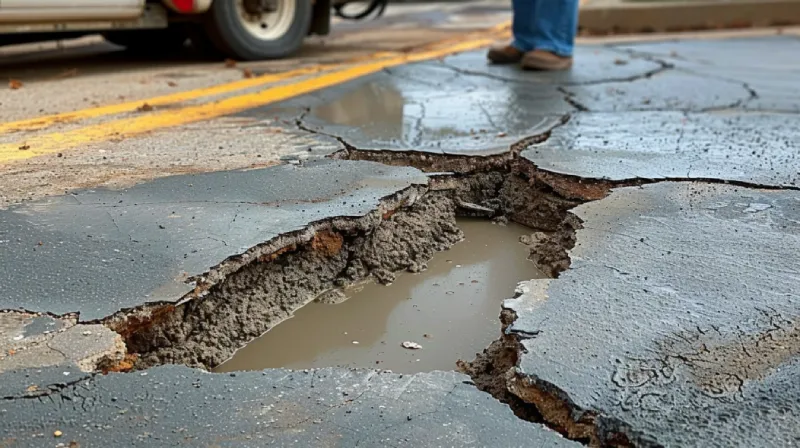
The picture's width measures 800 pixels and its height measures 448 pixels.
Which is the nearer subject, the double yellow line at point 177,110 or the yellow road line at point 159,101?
the double yellow line at point 177,110

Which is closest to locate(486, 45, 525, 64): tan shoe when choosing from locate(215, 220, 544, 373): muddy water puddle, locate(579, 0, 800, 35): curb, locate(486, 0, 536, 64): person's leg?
locate(486, 0, 536, 64): person's leg

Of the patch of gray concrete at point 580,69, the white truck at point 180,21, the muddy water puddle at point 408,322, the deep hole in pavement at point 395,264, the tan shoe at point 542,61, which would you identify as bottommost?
the muddy water puddle at point 408,322

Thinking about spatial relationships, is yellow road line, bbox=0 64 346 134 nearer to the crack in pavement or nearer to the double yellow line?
the double yellow line

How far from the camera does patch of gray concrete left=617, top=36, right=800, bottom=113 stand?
4.07 m

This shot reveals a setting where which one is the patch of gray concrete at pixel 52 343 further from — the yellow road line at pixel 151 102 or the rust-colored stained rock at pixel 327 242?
the yellow road line at pixel 151 102

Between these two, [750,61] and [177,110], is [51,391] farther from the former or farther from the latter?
[750,61]

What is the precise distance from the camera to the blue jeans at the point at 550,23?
4.82 m

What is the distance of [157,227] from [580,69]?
12.2ft

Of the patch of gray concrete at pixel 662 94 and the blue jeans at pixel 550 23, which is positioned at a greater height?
the blue jeans at pixel 550 23

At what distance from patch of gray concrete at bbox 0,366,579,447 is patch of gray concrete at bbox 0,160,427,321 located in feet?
1.00

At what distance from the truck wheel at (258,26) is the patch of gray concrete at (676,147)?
2.67m

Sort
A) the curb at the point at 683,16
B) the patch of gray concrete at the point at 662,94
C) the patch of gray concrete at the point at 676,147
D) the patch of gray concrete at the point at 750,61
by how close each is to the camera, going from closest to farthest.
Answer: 1. the patch of gray concrete at the point at 676,147
2. the patch of gray concrete at the point at 662,94
3. the patch of gray concrete at the point at 750,61
4. the curb at the point at 683,16

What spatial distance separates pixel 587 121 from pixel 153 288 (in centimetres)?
236

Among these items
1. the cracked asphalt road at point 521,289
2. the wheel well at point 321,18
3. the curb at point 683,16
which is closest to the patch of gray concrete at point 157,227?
the cracked asphalt road at point 521,289
